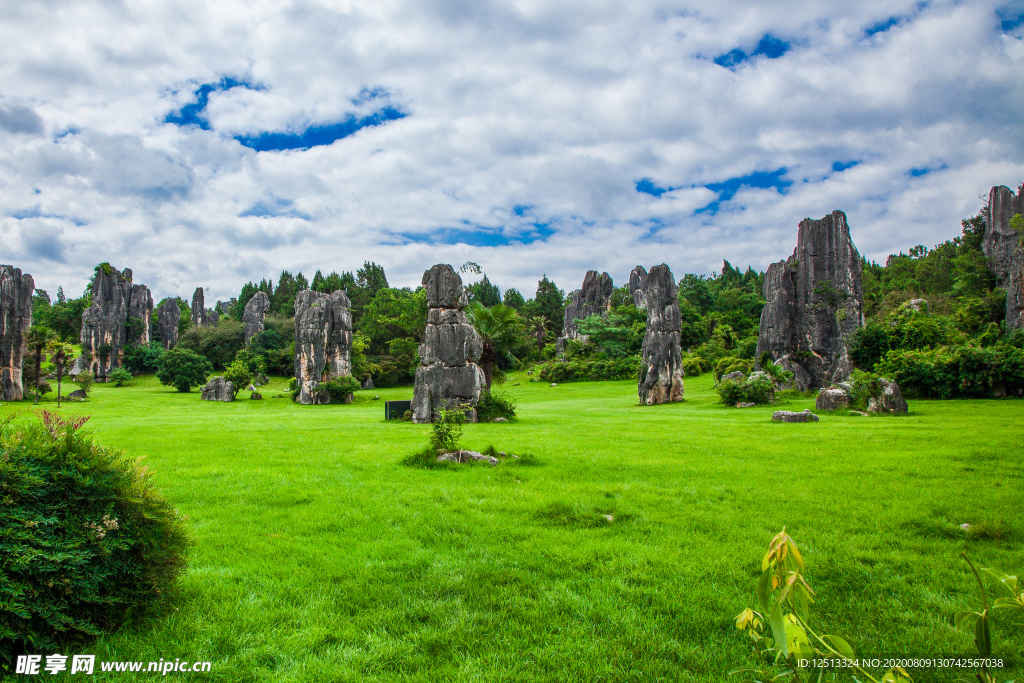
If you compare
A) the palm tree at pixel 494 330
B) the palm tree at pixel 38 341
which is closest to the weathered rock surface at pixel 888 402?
the palm tree at pixel 494 330

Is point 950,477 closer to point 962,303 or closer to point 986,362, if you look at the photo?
point 986,362

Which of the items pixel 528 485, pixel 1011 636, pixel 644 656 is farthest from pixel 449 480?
pixel 1011 636

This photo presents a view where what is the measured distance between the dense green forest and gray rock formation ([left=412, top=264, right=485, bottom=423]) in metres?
4.40

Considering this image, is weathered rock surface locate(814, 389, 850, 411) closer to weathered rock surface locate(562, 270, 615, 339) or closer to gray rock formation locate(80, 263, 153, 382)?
weathered rock surface locate(562, 270, 615, 339)

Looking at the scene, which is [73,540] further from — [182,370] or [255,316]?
[255,316]

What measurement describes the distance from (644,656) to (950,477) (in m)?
7.89

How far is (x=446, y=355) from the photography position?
2155 centimetres

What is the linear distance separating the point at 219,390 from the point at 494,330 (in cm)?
2423

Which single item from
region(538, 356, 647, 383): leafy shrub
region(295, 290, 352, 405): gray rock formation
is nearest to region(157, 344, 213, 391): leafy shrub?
region(295, 290, 352, 405): gray rock formation

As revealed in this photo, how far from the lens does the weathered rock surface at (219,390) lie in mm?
38250

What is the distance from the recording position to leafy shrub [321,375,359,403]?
38.0 m

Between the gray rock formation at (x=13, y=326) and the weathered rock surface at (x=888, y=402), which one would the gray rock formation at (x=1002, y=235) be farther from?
the gray rock formation at (x=13, y=326)

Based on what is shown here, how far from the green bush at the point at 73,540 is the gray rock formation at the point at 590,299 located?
226 ft

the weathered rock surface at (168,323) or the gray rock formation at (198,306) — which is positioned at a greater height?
the gray rock formation at (198,306)
